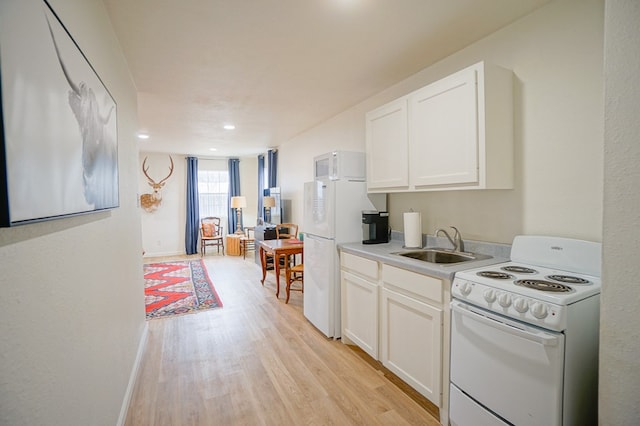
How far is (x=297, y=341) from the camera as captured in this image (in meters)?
2.97

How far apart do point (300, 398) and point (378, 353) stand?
0.71 meters

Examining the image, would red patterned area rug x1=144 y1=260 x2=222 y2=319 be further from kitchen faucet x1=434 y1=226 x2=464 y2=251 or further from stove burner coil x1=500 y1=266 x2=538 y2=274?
stove burner coil x1=500 y1=266 x2=538 y2=274

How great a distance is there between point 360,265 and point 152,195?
6.55m

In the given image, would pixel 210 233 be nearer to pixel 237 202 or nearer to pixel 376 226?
pixel 237 202

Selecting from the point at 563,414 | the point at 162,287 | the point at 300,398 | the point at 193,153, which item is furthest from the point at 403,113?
the point at 193,153

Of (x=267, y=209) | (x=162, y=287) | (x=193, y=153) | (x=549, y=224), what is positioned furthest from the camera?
(x=193, y=153)

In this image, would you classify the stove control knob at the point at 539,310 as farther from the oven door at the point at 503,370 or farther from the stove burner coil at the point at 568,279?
the stove burner coil at the point at 568,279

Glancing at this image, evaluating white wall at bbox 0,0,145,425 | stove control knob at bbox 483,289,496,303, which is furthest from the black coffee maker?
white wall at bbox 0,0,145,425

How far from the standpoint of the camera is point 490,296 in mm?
1527

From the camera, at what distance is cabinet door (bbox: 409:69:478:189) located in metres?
1.97

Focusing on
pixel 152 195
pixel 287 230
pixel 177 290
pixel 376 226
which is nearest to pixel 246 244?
pixel 287 230

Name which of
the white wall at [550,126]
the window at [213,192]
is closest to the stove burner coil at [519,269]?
the white wall at [550,126]

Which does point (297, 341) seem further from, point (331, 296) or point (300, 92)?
point (300, 92)

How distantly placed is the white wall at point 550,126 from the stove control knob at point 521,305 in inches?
28.0
